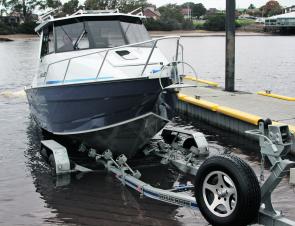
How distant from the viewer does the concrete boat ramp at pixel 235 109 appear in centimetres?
1065

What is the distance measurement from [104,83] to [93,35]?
1.88m

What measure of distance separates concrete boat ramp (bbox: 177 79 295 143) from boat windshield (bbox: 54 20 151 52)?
3137 millimetres

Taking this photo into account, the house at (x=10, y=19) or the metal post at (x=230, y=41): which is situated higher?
the house at (x=10, y=19)

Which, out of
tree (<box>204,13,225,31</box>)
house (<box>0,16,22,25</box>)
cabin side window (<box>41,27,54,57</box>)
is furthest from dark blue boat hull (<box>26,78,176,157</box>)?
house (<box>0,16,22,25</box>)

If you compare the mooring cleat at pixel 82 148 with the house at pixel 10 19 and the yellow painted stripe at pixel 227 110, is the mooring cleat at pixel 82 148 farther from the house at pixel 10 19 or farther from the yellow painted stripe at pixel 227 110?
the house at pixel 10 19

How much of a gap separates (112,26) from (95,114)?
2270 mm

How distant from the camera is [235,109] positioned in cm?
1171

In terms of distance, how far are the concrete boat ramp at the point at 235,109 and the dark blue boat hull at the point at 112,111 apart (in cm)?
284

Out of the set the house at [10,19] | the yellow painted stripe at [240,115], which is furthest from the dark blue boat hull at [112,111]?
the house at [10,19]

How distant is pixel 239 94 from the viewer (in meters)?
14.4

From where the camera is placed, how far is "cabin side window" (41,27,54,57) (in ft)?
33.6

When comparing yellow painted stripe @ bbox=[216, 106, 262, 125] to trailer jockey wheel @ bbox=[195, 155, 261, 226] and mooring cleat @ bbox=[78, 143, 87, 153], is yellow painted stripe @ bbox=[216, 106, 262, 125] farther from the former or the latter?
trailer jockey wheel @ bbox=[195, 155, 261, 226]

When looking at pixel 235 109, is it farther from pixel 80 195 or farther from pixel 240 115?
pixel 80 195

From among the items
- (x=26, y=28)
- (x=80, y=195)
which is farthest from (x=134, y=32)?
(x=26, y=28)
